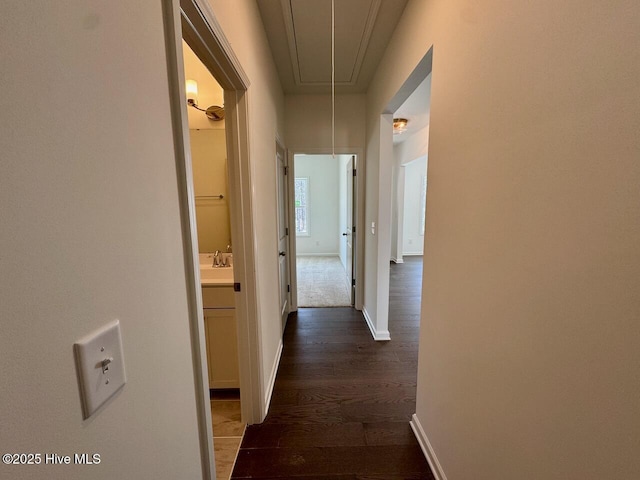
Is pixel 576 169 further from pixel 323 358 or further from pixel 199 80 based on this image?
pixel 199 80

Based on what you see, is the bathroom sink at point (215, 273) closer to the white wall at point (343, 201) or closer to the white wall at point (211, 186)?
the white wall at point (211, 186)

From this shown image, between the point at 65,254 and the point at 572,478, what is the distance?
124cm

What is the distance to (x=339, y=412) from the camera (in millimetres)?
1854

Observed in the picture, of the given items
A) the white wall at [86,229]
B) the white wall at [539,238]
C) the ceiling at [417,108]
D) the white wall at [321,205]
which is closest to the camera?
the white wall at [86,229]

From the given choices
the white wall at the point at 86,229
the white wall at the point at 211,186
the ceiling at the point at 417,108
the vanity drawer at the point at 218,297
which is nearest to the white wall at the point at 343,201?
the ceiling at the point at 417,108

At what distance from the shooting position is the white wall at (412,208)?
6668 millimetres

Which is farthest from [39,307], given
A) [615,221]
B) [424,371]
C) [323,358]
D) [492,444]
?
[323,358]

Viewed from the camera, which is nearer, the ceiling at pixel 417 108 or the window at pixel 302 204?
the ceiling at pixel 417 108

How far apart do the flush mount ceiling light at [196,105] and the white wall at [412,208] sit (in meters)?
5.26

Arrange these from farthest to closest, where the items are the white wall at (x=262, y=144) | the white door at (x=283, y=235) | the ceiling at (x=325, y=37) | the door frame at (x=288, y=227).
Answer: the door frame at (x=288, y=227) → the white door at (x=283, y=235) → the ceiling at (x=325, y=37) → the white wall at (x=262, y=144)

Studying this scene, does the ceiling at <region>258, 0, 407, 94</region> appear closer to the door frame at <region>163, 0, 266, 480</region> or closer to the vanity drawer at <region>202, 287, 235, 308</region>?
the door frame at <region>163, 0, 266, 480</region>

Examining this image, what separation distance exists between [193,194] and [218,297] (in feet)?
3.98

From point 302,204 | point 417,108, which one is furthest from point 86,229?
point 302,204

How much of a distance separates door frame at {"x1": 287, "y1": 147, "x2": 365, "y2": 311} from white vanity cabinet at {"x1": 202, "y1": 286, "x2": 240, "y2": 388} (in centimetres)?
160
